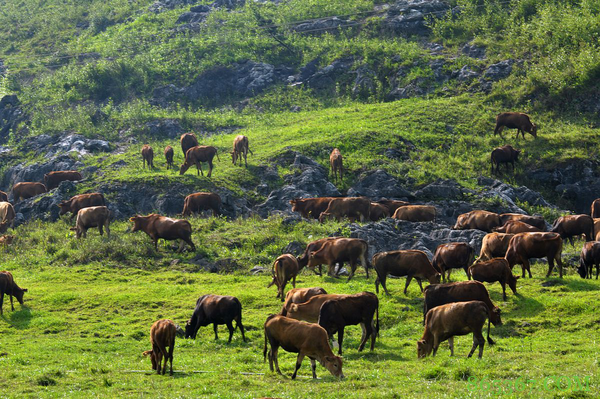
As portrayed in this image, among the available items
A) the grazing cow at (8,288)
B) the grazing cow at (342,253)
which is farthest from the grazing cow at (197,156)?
the grazing cow at (8,288)

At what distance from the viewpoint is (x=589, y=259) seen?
91.8ft

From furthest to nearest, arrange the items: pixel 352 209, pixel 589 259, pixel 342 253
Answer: pixel 352 209, pixel 342 253, pixel 589 259

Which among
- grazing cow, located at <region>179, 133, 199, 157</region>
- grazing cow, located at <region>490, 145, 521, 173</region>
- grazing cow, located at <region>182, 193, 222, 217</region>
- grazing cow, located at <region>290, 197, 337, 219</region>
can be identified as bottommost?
grazing cow, located at <region>290, 197, 337, 219</region>

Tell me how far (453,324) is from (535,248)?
400 inches

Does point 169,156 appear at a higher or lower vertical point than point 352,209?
higher

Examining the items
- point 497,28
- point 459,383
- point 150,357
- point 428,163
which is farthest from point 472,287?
point 497,28

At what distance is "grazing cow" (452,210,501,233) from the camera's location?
119 ft

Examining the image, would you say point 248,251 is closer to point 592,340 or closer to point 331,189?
point 331,189

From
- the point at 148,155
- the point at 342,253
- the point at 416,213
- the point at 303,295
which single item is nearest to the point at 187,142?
the point at 148,155

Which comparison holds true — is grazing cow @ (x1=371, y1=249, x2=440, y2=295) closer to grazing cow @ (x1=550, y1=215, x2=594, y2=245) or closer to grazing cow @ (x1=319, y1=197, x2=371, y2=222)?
grazing cow @ (x1=550, y1=215, x2=594, y2=245)

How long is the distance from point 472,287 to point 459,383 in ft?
19.7

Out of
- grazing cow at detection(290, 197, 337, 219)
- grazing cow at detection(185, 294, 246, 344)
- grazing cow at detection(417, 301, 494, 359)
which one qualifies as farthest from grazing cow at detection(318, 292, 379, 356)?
grazing cow at detection(290, 197, 337, 219)

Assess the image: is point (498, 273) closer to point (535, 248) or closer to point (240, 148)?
point (535, 248)

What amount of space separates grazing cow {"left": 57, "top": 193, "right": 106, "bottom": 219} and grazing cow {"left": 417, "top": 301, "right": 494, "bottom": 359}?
91.4 ft
